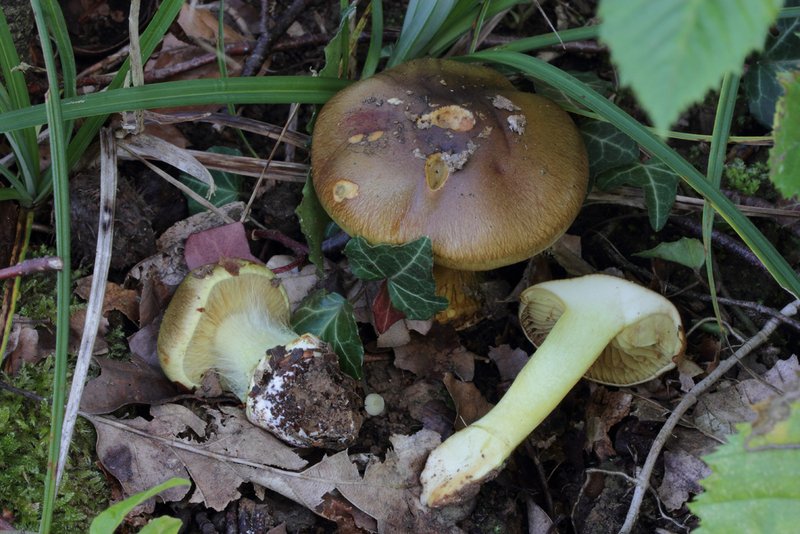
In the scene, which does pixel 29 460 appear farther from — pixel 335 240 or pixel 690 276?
pixel 690 276

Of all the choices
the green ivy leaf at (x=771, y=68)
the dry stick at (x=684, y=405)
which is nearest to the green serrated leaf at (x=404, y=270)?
the dry stick at (x=684, y=405)

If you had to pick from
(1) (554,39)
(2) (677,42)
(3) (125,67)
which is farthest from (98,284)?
(2) (677,42)

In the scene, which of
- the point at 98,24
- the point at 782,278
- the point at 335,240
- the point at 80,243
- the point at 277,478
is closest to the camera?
the point at 782,278

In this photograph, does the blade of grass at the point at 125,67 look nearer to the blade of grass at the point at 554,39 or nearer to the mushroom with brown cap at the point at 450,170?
the mushroom with brown cap at the point at 450,170

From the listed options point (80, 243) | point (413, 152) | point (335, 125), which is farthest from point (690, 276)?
point (80, 243)

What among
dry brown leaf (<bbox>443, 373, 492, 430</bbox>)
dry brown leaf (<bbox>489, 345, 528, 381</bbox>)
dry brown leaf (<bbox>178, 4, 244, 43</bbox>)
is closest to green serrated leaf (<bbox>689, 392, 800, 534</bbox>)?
dry brown leaf (<bbox>443, 373, 492, 430</bbox>)

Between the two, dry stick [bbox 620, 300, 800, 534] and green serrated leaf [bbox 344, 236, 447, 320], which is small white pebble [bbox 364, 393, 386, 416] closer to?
green serrated leaf [bbox 344, 236, 447, 320]
